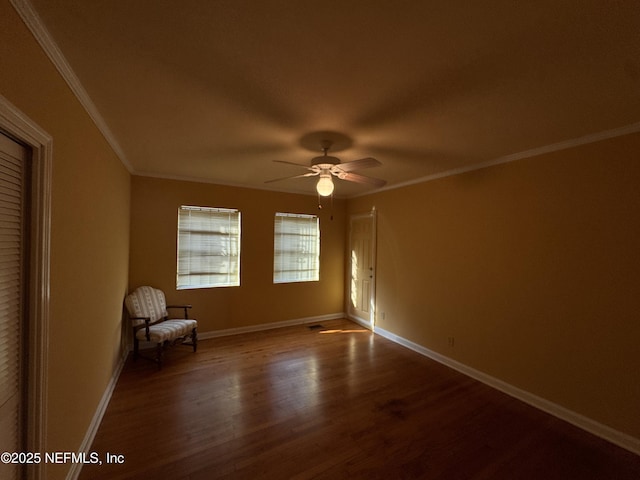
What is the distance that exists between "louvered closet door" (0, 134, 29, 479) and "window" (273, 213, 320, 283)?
11.8 feet

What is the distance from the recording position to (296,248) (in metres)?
5.04

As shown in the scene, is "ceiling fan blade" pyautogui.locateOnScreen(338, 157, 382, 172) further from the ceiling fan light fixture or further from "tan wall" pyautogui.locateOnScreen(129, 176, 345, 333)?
"tan wall" pyautogui.locateOnScreen(129, 176, 345, 333)

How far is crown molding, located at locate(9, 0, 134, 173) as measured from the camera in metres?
1.13

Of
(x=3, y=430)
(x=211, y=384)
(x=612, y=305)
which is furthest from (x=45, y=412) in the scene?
(x=612, y=305)

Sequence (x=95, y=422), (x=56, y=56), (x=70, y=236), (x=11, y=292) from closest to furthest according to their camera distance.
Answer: (x=11, y=292)
(x=56, y=56)
(x=70, y=236)
(x=95, y=422)

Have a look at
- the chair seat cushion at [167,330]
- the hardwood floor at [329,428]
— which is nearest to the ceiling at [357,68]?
the chair seat cushion at [167,330]

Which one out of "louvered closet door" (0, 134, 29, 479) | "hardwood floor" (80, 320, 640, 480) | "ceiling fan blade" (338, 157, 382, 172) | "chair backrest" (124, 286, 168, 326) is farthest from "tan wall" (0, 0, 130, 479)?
"ceiling fan blade" (338, 157, 382, 172)

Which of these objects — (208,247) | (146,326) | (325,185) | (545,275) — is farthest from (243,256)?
(545,275)

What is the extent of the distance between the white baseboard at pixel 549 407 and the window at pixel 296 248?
2.41 metres

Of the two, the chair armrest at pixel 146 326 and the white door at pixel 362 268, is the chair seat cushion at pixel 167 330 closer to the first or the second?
the chair armrest at pixel 146 326

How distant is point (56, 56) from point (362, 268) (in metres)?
4.57

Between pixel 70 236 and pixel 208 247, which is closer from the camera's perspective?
pixel 70 236

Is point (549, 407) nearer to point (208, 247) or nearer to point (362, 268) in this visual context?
point (362, 268)

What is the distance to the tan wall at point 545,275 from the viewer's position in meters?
2.14
